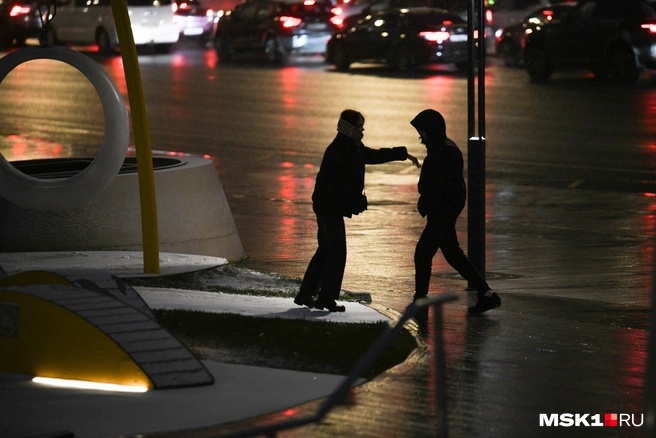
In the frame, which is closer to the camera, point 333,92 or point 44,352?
point 44,352

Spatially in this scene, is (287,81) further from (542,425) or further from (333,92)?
(542,425)

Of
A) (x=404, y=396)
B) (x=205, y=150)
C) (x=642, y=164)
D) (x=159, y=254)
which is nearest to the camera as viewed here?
(x=404, y=396)

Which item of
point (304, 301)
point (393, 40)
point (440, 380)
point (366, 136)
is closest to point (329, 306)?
point (304, 301)

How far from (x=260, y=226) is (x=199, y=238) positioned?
2137 mm

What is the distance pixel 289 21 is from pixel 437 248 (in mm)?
25775

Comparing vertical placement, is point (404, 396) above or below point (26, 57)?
below

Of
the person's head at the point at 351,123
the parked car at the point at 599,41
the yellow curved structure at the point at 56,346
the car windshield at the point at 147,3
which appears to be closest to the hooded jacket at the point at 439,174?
the person's head at the point at 351,123

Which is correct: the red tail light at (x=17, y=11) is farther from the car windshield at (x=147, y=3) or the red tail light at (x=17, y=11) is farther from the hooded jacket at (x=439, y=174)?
the hooded jacket at (x=439, y=174)

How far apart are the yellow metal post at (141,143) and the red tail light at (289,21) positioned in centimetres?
2425

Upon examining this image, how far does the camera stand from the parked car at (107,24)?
39094 millimetres

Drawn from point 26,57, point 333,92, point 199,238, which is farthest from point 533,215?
point 333,92

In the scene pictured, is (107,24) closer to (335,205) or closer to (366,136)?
(366,136)

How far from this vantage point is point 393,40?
3181cm

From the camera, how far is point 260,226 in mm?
15469
